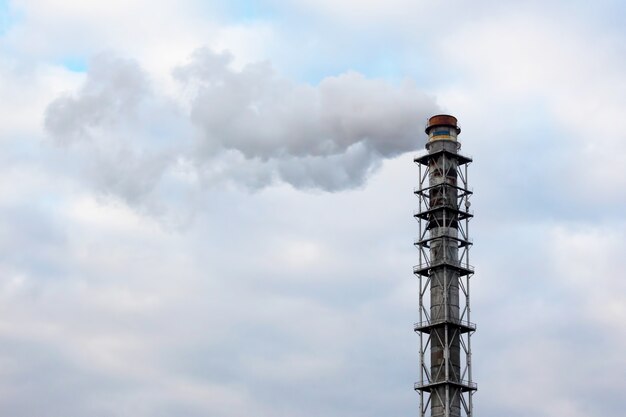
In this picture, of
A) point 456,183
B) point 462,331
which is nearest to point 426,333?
point 462,331

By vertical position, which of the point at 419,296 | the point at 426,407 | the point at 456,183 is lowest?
the point at 426,407

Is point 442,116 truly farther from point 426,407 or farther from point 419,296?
point 426,407

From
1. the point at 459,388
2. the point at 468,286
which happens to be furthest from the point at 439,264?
the point at 459,388

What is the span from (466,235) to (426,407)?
51.0 ft

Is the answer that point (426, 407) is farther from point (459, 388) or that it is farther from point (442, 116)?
point (442, 116)

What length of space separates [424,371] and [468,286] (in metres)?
8.32

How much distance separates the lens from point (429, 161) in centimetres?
12338

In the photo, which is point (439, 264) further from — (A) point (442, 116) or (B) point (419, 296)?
(A) point (442, 116)

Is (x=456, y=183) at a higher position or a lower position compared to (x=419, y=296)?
higher

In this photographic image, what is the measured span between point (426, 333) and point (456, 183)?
13.8m

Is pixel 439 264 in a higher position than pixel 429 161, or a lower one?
lower

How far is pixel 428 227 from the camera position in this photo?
121938mm

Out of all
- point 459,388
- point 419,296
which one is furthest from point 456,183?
point 459,388

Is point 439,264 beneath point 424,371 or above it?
above
